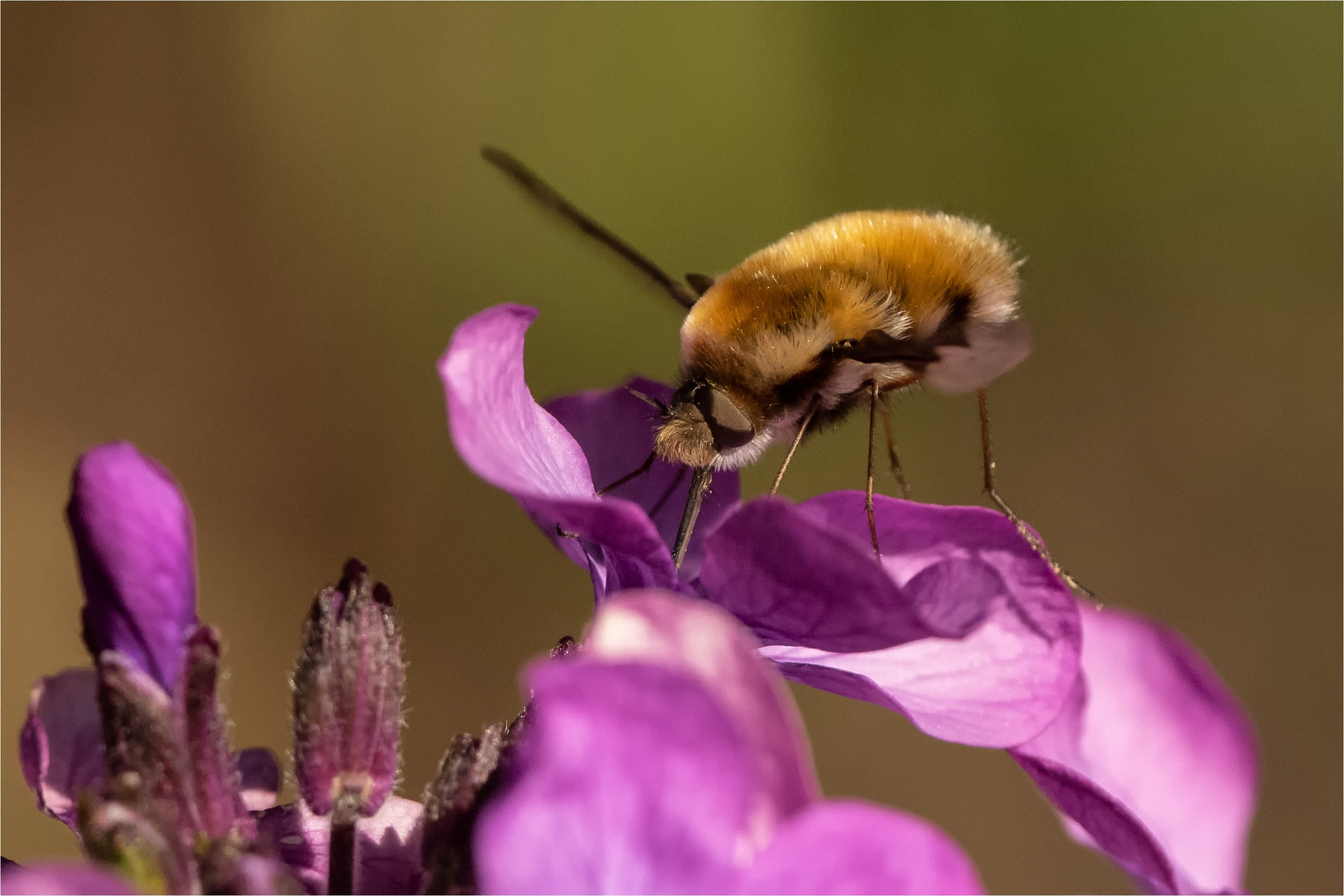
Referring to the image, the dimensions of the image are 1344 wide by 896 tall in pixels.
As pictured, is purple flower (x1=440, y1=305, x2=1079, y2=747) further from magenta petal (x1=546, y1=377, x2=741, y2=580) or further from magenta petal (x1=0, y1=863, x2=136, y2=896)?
magenta petal (x1=0, y1=863, x2=136, y2=896)

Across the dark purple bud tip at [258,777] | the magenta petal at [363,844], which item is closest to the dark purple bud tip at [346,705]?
the magenta petal at [363,844]

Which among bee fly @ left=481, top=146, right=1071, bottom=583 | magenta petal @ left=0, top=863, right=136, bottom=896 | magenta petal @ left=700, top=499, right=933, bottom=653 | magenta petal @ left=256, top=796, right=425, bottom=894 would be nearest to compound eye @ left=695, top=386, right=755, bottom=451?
bee fly @ left=481, top=146, right=1071, bottom=583

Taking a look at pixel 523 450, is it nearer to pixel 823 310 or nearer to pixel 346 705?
pixel 346 705

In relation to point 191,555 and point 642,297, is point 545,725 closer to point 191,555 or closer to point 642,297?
point 191,555

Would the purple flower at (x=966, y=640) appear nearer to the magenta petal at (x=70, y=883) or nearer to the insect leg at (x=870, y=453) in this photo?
the insect leg at (x=870, y=453)

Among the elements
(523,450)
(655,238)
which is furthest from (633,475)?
(655,238)
